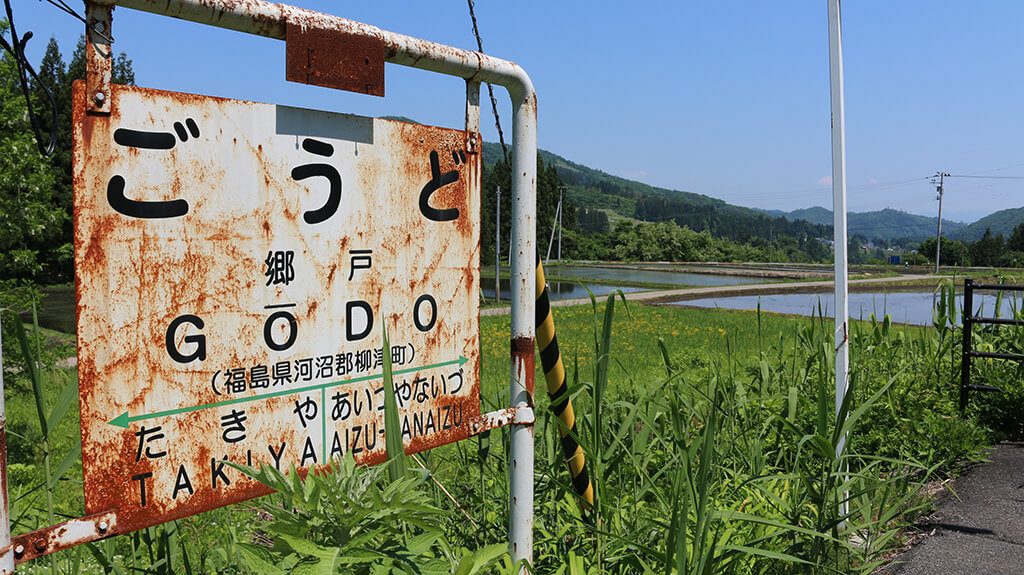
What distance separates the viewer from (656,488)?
7.77 feet

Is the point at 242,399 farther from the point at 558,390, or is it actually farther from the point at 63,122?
the point at 63,122

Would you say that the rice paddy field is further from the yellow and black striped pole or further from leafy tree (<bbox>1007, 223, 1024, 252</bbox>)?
leafy tree (<bbox>1007, 223, 1024, 252</bbox>)

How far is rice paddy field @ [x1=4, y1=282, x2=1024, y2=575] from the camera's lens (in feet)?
5.06

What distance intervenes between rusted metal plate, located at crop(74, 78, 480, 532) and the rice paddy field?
191 mm

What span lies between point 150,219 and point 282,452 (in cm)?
62

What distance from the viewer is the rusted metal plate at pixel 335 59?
1743 millimetres

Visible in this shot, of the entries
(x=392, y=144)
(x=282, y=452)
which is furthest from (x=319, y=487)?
(x=392, y=144)

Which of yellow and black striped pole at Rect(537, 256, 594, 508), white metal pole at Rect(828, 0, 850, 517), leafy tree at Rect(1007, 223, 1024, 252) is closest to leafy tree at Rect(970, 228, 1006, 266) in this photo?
leafy tree at Rect(1007, 223, 1024, 252)

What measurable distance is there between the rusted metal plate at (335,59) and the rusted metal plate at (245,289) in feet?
0.32

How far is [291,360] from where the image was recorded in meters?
1.75

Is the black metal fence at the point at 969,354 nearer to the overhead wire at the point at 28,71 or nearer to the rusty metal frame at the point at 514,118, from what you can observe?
the rusty metal frame at the point at 514,118

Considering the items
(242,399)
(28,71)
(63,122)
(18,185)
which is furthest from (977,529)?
(63,122)

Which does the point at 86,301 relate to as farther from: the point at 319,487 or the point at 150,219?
the point at 319,487

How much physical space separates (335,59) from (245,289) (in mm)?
622
